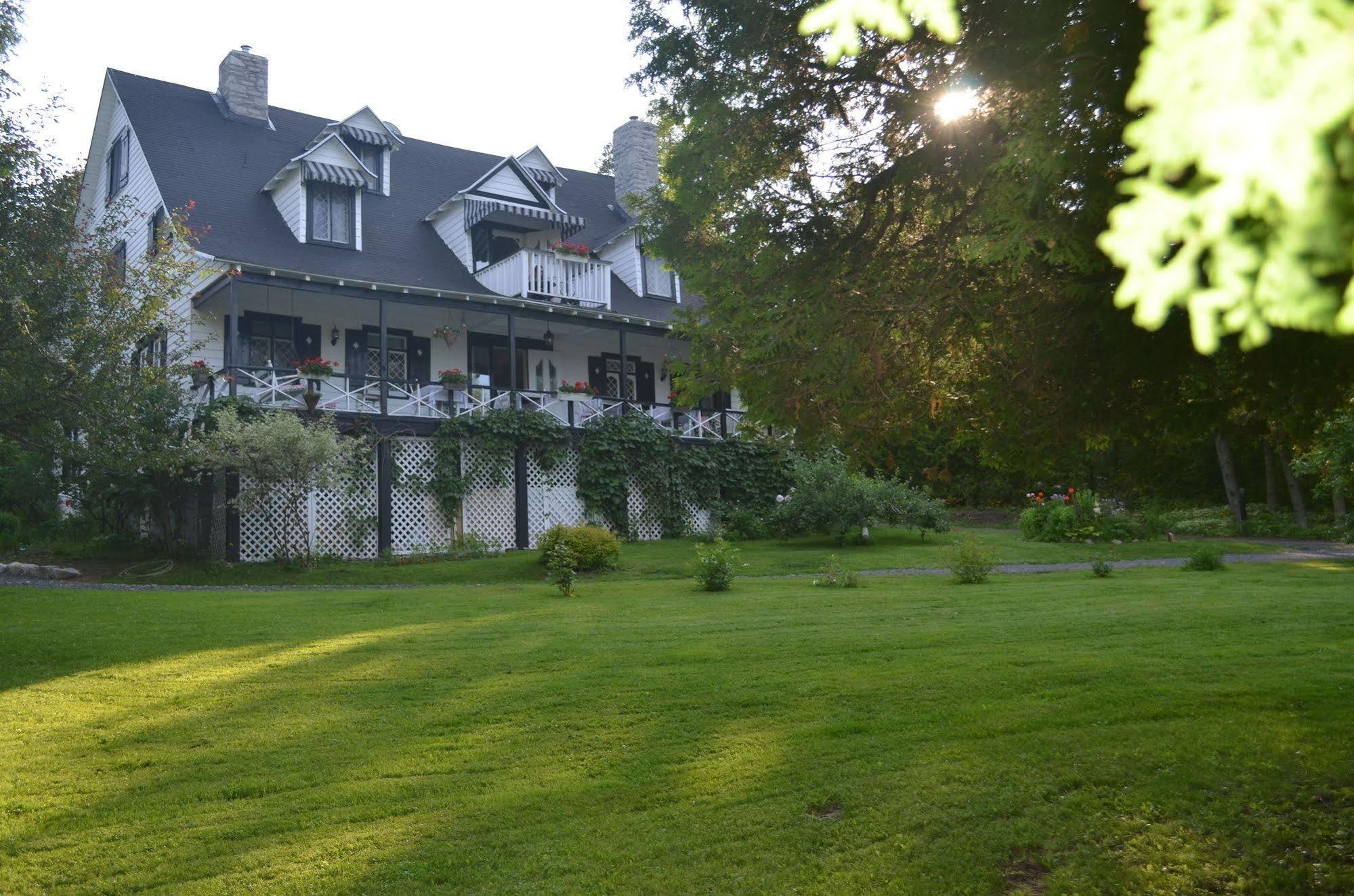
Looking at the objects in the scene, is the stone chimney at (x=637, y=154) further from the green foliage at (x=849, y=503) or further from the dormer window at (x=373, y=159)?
the green foliage at (x=849, y=503)

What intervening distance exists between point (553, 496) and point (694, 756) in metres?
16.6

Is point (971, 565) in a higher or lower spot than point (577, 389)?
lower

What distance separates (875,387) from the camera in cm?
765

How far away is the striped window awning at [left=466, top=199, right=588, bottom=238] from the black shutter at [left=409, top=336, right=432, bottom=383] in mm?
3165

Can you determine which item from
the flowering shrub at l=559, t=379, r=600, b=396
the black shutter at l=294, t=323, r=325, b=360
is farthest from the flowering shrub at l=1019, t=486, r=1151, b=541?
the black shutter at l=294, t=323, r=325, b=360

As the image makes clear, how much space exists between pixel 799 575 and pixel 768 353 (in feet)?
32.3

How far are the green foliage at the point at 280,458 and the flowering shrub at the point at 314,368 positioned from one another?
107 centimetres

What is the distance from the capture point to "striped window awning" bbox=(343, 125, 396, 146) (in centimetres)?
2428

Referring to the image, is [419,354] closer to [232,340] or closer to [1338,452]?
[232,340]

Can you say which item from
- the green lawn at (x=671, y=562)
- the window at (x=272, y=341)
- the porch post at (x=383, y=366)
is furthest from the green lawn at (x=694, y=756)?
the window at (x=272, y=341)

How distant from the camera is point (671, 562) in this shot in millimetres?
18391

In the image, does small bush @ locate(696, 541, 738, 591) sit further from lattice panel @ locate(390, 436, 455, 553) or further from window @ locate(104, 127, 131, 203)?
window @ locate(104, 127, 131, 203)

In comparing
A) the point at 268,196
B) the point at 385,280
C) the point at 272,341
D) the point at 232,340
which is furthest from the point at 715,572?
the point at 268,196

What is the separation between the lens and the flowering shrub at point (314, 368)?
1898cm
